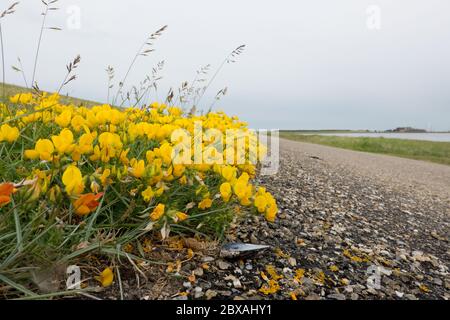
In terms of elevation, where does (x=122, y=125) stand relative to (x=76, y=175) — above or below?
above

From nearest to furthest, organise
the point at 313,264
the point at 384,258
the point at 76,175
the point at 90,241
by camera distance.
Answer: the point at 76,175 < the point at 90,241 < the point at 313,264 < the point at 384,258

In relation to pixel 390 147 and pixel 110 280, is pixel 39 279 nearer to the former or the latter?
pixel 110 280

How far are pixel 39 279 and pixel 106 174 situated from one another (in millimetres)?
609

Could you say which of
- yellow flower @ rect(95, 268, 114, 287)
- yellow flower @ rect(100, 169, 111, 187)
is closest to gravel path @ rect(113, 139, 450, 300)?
yellow flower @ rect(95, 268, 114, 287)

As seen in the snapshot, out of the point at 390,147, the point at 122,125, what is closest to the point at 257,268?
the point at 122,125

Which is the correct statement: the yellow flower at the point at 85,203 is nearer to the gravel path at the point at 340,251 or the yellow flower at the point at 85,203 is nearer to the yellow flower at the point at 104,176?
the yellow flower at the point at 104,176

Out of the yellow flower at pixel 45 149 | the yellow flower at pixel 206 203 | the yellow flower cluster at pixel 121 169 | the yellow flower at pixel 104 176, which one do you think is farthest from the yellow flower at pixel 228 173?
the yellow flower at pixel 45 149

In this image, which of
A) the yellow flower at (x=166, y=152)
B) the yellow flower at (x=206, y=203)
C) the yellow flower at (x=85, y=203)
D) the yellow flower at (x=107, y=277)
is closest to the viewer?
the yellow flower at (x=85, y=203)

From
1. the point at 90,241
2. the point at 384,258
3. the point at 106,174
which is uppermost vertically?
the point at 106,174

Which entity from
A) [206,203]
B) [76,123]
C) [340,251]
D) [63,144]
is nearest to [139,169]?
[63,144]

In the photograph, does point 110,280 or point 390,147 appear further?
point 390,147
